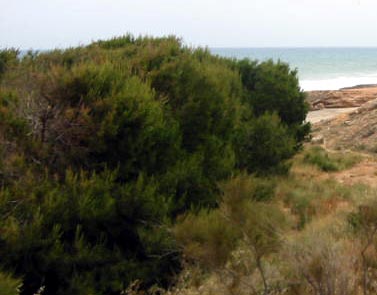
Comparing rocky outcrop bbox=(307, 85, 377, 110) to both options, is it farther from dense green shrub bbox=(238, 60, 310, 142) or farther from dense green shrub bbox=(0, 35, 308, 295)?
dense green shrub bbox=(0, 35, 308, 295)

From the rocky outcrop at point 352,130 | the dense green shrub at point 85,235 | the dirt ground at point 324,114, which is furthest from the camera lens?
the dirt ground at point 324,114

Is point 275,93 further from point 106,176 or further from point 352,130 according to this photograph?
point 106,176

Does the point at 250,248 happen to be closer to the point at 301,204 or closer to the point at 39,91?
the point at 39,91

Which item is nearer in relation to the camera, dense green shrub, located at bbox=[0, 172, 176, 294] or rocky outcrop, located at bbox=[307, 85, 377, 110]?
dense green shrub, located at bbox=[0, 172, 176, 294]

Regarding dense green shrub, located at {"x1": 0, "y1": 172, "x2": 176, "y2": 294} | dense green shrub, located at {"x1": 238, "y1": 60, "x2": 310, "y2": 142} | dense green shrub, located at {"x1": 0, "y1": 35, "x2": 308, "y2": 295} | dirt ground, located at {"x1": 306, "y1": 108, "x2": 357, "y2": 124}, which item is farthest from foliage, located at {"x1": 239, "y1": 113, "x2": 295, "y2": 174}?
dirt ground, located at {"x1": 306, "y1": 108, "x2": 357, "y2": 124}

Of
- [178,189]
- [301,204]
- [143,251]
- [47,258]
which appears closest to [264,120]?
[301,204]

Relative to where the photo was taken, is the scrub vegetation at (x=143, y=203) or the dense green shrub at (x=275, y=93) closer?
the scrub vegetation at (x=143, y=203)

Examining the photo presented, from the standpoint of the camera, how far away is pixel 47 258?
22.6 ft

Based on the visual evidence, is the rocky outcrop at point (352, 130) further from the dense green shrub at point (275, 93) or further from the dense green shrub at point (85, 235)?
the dense green shrub at point (85, 235)

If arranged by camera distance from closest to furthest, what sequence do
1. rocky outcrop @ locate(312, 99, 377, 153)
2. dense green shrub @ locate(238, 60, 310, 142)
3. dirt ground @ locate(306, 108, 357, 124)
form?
1. dense green shrub @ locate(238, 60, 310, 142)
2. rocky outcrop @ locate(312, 99, 377, 153)
3. dirt ground @ locate(306, 108, 357, 124)

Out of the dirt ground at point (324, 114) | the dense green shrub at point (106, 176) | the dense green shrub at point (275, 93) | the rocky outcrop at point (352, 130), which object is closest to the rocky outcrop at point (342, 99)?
the dirt ground at point (324, 114)

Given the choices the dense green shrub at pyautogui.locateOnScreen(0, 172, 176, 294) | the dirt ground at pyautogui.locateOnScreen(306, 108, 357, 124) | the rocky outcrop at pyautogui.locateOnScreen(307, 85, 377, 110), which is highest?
the dense green shrub at pyautogui.locateOnScreen(0, 172, 176, 294)

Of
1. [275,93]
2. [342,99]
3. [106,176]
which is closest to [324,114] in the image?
[342,99]

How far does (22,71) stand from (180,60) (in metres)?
3.18
